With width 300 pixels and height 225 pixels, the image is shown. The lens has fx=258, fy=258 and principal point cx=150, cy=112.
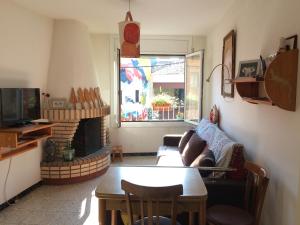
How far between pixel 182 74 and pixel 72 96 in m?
2.46

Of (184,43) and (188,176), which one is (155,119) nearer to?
(184,43)

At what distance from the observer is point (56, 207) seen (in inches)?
120

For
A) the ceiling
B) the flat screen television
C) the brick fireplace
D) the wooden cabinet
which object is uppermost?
the ceiling

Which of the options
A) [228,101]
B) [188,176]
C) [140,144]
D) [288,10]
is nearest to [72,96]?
[140,144]

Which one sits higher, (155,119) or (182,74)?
(182,74)

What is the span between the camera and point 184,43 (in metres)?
5.09

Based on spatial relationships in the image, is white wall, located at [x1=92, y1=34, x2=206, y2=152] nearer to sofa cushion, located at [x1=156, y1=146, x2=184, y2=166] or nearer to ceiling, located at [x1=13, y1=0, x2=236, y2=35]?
ceiling, located at [x1=13, y1=0, x2=236, y2=35]

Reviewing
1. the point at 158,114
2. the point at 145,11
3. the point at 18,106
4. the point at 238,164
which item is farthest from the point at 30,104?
the point at 158,114

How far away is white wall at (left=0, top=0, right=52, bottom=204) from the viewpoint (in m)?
2.94

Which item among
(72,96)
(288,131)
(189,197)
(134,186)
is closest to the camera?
(134,186)

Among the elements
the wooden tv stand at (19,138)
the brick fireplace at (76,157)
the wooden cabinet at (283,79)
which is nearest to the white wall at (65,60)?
the brick fireplace at (76,157)

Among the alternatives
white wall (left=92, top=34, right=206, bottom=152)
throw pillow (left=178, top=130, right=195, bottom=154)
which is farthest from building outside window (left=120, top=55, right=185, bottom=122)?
throw pillow (left=178, top=130, right=195, bottom=154)

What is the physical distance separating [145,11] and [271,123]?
2259mm

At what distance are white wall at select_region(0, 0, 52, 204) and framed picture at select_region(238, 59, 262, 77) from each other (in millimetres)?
2590
